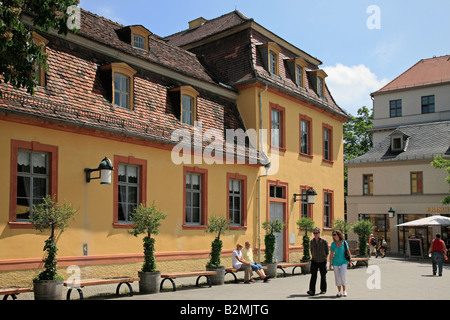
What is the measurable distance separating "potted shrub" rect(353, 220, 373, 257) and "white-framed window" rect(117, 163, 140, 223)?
11167mm

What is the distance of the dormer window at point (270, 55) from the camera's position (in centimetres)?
2417

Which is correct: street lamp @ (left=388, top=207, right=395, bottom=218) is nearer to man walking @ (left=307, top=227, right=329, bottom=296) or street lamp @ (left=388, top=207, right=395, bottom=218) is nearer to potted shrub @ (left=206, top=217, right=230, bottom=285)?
potted shrub @ (left=206, top=217, right=230, bottom=285)

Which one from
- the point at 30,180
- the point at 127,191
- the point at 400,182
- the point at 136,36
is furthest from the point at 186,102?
the point at 400,182

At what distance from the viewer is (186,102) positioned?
66.3 ft

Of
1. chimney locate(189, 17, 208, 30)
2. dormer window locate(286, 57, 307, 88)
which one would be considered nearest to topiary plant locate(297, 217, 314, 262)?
dormer window locate(286, 57, 307, 88)

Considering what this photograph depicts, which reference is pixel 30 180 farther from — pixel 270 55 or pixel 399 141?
pixel 399 141

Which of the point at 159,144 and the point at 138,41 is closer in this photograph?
the point at 159,144

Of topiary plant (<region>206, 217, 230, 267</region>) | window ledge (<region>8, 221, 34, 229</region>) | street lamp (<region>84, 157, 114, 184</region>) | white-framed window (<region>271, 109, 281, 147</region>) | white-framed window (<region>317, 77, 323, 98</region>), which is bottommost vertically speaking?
topiary plant (<region>206, 217, 230, 267</region>)

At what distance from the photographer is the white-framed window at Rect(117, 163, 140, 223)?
16.8 meters

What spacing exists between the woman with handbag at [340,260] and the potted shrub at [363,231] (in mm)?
10719

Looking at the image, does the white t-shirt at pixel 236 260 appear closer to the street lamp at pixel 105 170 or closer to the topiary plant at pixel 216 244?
the topiary plant at pixel 216 244

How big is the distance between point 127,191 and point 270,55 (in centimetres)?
1042
